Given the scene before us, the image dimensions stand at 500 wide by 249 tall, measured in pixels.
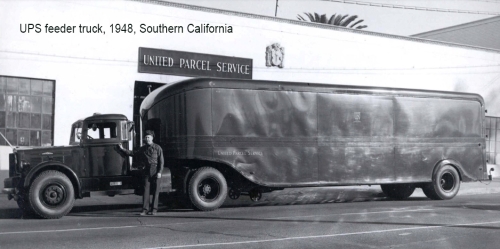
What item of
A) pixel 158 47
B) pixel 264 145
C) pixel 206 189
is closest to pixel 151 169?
pixel 206 189

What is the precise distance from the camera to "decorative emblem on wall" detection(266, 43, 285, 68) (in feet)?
85.8

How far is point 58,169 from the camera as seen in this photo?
1309cm

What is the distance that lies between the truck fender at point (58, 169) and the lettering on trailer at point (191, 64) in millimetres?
10266

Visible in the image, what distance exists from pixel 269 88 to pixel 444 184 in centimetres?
619

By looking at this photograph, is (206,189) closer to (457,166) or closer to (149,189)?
(149,189)

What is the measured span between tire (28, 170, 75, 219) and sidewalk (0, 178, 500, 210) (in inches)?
136

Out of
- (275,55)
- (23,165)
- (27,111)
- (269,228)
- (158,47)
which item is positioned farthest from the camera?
(275,55)

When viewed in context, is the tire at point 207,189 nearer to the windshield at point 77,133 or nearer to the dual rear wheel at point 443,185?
the windshield at point 77,133

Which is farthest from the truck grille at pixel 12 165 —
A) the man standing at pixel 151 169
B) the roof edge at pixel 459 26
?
the roof edge at pixel 459 26

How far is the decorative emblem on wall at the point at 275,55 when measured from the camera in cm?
2616

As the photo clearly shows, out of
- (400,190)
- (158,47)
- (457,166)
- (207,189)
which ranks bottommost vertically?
(400,190)

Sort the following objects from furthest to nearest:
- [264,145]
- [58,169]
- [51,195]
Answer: [264,145] < [58,169] < [51,195]

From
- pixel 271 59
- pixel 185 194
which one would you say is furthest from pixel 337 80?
pixel 185 194

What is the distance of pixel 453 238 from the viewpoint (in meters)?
9.62
